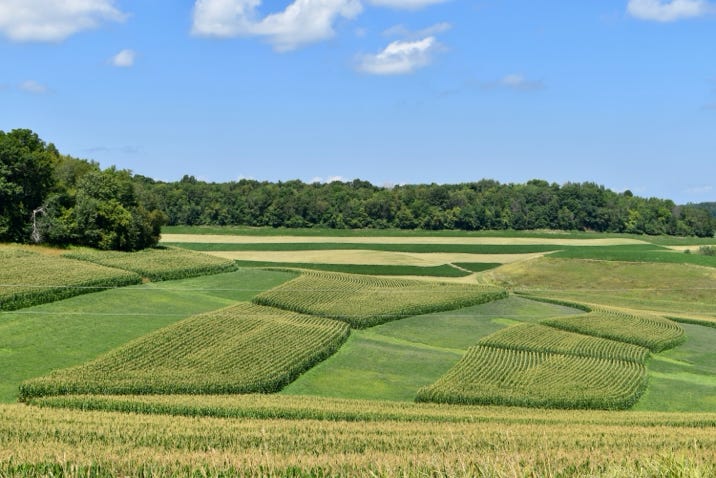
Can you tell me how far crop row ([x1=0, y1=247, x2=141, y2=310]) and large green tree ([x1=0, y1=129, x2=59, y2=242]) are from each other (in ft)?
23.4

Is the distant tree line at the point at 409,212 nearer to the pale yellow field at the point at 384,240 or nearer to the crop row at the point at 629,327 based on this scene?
the pale yellow field at the point at 384,240

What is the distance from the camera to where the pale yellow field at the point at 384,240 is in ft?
438

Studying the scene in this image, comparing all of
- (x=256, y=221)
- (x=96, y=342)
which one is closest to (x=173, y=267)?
(x=96, y=342)

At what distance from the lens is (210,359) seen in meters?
42.4

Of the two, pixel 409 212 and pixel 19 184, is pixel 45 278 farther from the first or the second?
pixel 409 212

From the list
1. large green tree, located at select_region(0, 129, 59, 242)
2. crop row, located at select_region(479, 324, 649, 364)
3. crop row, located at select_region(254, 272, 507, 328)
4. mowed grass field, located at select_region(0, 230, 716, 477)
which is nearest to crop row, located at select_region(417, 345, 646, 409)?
mowed grass field, located at select_region(0, 230, 716, 477)

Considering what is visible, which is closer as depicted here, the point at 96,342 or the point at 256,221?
the point at 96,342

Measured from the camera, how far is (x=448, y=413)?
34250 millimetres

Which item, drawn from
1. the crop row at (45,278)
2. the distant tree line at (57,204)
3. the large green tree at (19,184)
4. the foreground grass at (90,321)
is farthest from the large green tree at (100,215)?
the foreground grass at (90,321)

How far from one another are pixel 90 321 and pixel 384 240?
9743 cm

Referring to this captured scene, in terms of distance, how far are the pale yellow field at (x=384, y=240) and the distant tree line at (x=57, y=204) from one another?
4169 centimetres

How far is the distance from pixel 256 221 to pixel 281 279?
11382cm

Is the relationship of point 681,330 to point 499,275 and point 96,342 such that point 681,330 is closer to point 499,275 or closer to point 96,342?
point 499,275

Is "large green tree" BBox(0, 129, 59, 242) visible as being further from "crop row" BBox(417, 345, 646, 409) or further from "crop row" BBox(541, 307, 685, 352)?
"crop row" BBox(541, 307, 685, 352)
